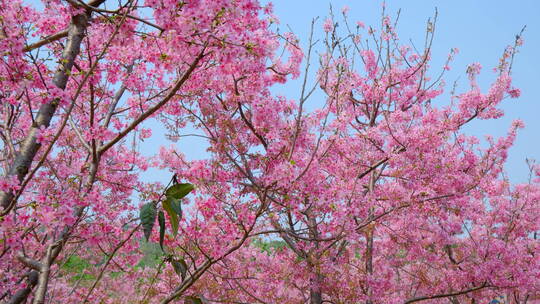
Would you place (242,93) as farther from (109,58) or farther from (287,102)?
(109,58)

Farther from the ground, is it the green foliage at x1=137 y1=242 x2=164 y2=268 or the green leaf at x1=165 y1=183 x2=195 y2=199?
the green foliage at x1=137 y1=242 x2=164 y2=268

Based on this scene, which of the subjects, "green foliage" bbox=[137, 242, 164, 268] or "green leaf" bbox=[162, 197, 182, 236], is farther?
"green foliage" bbox=[137, 242, 164, 268]

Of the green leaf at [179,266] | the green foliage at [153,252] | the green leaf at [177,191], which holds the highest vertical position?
the green foliage at [153,252]

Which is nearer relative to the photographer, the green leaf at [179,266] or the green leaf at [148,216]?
the green leaf at [148,216]

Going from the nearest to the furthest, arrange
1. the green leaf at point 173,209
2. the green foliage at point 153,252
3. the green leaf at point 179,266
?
the green leaf at point 173,209, the green leaf at point 179,266, the green foliage at point 153,252

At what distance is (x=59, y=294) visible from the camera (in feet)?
32.8

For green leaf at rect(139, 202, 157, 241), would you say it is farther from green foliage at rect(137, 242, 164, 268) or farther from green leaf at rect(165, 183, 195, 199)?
green foliage at rect(137, 242, 164, 268)

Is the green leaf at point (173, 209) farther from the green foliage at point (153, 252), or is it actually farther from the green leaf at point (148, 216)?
the green foliage at point (153, 252)

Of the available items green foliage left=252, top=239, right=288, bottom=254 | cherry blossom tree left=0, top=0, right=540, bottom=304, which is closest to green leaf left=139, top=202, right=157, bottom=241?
cherry blossom tree left=0, top=0, right=540, bottom=304

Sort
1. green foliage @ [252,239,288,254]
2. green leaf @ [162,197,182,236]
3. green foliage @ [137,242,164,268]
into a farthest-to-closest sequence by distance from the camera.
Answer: green foliage @ [252,239,288,254] < green foliage @ [137,242,164,268] < green leaf @ [162,197,182,236]

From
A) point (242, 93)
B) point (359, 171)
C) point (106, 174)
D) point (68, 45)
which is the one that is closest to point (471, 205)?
point (359, 171)

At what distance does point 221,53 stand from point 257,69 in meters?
3.20

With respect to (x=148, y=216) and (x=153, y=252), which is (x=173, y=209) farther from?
(x=153, y=252)

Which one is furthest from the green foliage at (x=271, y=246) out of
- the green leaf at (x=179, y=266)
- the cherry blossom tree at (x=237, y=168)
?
the green leaf at (x=179, y=266)
